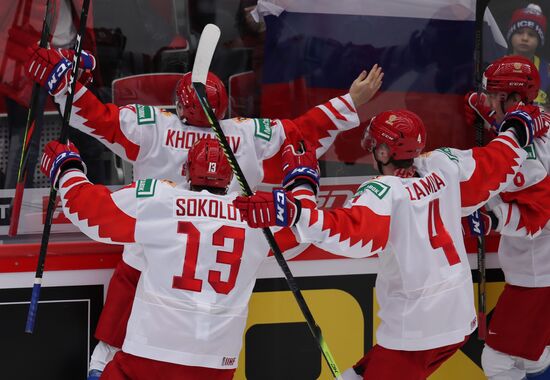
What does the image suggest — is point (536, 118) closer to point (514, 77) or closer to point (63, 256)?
point (514, 77)

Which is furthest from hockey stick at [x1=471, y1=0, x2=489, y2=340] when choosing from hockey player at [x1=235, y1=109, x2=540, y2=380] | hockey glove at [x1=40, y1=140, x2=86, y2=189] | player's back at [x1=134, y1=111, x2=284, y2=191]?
hockey glove at [x1=40, y1=140, x2=86, y2=189]

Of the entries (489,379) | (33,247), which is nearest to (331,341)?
(489,379)

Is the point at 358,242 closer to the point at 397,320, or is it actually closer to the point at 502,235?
the point at 397,320

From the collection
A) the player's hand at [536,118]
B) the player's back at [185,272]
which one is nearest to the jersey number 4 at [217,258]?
the player's back at [185,272]

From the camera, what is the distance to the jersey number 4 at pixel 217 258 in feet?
9.84

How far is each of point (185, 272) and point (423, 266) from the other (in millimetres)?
794

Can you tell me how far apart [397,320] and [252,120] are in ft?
3.29

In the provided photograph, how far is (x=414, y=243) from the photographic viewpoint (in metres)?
3.16

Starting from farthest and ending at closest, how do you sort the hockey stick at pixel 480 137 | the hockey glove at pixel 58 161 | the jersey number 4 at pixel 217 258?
the hockey stick at pixel 480 137
the hockey glove at pixel 58 161
the jersey number 4 at pixel 217 258

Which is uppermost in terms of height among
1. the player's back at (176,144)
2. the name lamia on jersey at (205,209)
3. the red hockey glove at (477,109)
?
the red hockey glove at (477,109)

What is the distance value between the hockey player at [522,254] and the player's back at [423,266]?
0.59m

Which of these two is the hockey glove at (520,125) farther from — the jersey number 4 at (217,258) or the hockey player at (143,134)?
the jersey number 4 at (217,258)

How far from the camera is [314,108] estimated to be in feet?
12.7

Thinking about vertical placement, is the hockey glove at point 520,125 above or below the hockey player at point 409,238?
above
